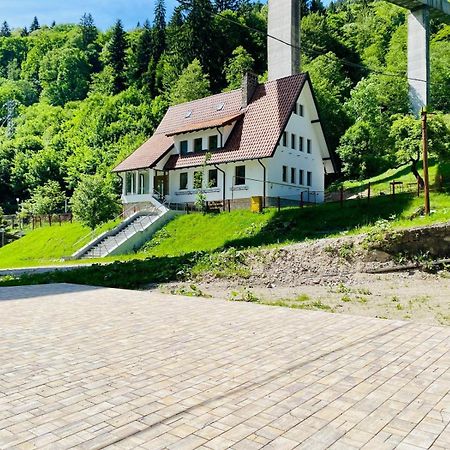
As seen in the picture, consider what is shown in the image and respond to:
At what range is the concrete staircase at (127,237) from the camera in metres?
27.1

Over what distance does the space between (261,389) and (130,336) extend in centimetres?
284

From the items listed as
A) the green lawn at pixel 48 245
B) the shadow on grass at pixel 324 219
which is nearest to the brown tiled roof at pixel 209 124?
the green lawn at pixel 48 245

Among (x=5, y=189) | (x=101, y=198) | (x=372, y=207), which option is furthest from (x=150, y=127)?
(x=372, y=207)

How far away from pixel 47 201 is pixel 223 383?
53952mm

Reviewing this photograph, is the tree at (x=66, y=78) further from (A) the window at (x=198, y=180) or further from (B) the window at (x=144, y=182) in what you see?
(A) the window at (x=198, y=180)

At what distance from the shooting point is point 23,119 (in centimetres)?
10825

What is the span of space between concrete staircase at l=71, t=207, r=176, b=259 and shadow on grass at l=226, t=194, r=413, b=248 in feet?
23.7

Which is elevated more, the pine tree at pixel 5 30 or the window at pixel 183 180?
the pine tree at pixel 5 30

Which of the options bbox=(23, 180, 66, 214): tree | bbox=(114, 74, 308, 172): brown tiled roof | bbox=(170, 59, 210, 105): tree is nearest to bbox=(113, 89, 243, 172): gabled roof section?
bbox=(114, 74, 308, 172): brown tiled roof

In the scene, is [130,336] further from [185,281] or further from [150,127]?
[150,127]

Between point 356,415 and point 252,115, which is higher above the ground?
point 252,115

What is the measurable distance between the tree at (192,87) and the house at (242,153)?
25.8 metres

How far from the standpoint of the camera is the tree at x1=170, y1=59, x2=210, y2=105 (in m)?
62.5

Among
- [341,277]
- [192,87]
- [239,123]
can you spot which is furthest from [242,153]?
[192,87]
